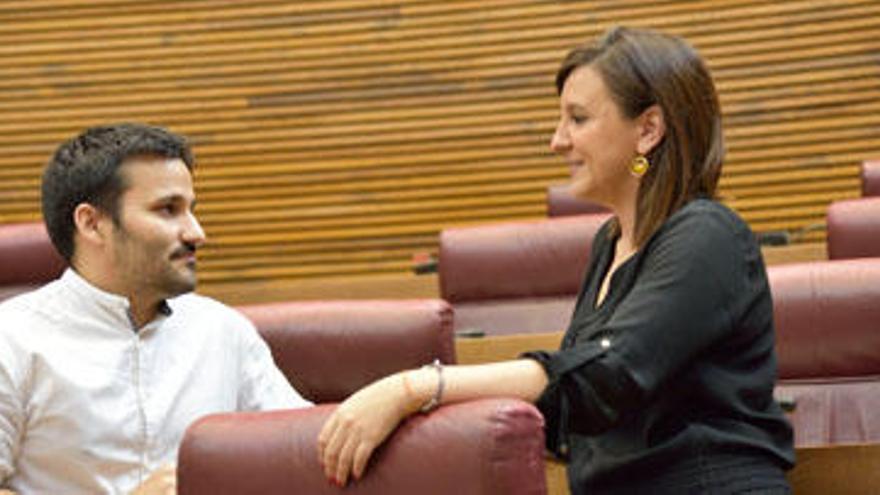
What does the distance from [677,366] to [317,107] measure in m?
1.96

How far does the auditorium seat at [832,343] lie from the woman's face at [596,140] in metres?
0.41

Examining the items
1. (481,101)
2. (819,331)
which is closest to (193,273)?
(819,331)

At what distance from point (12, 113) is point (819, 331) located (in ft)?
6.23

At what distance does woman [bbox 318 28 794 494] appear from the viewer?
67cm

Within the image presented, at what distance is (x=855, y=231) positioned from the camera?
1.45 m

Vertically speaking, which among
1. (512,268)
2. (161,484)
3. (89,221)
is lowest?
(512,268)

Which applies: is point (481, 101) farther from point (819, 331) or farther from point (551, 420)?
point (551, 420)

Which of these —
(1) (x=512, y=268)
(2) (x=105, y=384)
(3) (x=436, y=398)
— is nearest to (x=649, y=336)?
(3) (x=436, y=398)

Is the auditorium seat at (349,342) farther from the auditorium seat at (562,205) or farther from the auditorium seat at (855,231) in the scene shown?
the auditorium seat at (562,205)

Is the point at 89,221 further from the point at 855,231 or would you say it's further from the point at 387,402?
the point at 855,231

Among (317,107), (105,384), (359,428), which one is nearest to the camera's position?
(359,428)

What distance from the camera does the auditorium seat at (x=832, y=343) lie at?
3.71ft

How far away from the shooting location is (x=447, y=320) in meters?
1.13

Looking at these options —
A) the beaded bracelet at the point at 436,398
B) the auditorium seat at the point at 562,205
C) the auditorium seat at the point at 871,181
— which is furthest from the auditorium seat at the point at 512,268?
the beaded bracelet at the point at 436,398
